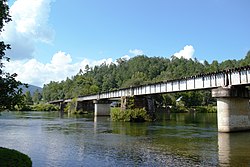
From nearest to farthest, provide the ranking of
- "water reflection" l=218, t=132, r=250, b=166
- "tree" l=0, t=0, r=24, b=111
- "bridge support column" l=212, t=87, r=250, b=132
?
"tree" l=0, t=0, r=24, b=111 < "water reflection" l=218, t=132, r=250, b=166 < "bridge support column" l=212, t=87, r=250, b=132

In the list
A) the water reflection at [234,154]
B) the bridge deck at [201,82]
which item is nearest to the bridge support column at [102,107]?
the bridge deck at [201,82]

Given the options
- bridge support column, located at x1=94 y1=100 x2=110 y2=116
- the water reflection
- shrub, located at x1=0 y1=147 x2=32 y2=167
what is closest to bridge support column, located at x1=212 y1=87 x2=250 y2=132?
the water reflection

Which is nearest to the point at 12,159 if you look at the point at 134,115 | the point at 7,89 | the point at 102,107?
the point at 7,89

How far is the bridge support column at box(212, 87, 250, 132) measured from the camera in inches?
1490

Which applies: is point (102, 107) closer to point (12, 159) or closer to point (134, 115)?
point (134, 115)

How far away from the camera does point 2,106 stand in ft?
41.3

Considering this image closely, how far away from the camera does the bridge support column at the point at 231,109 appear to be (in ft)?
124

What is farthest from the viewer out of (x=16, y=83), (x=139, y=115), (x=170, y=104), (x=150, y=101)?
(x=170, y=104)

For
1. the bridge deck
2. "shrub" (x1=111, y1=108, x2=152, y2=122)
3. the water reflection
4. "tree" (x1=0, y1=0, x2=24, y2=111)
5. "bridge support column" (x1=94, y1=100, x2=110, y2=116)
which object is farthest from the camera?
"bridge support column" (x1=94, y1=100, x2=110, y2=116)

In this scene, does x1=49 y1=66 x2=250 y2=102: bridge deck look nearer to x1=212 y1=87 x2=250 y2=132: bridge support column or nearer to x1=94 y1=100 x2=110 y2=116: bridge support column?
x1=212 y1=87 x2=250 y2=132: bridge support column

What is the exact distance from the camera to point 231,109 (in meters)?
38.2

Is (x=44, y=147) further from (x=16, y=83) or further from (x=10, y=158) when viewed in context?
(x=16, y=83)

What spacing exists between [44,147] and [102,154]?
633cm

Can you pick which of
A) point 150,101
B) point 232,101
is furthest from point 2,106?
point 150,101
